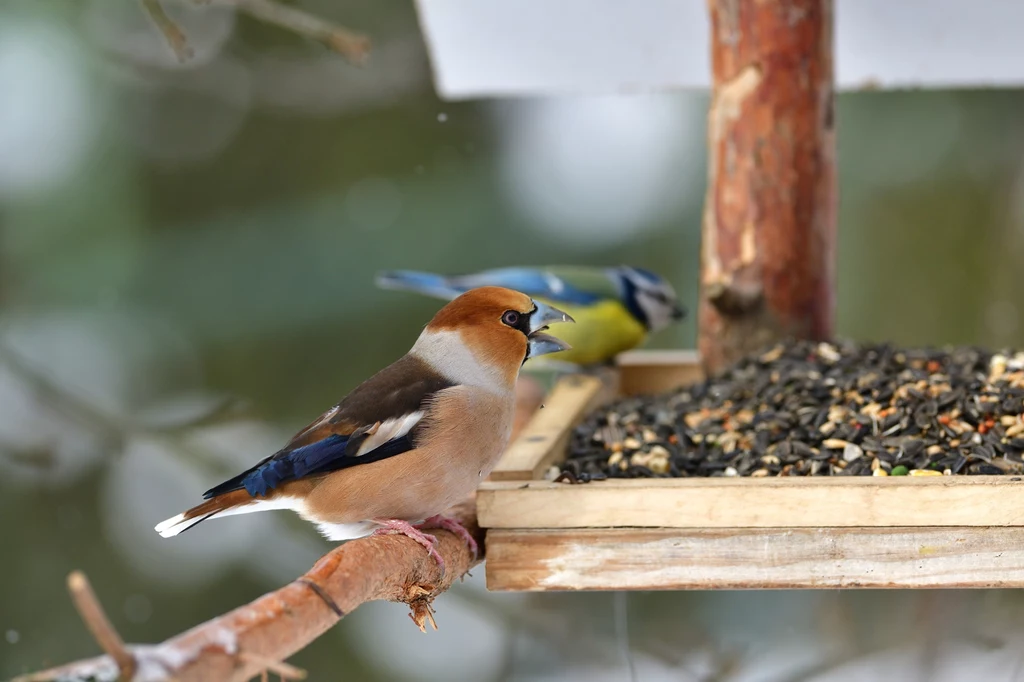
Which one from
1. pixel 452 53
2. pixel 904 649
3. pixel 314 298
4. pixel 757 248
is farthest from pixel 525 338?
pixel 314 298

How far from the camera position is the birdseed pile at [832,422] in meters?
2.30

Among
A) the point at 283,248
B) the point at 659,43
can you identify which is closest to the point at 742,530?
the point at 659,43

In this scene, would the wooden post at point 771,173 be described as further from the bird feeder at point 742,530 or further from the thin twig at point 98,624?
the thin twig at point 98,624

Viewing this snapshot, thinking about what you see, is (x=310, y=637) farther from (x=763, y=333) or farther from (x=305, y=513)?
(x=763, y=333)

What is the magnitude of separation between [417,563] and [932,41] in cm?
290

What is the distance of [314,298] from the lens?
559cm

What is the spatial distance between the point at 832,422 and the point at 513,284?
Answer: 142cm

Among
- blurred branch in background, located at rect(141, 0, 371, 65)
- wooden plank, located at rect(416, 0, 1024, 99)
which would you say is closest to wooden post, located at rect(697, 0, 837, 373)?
wooden plank, located at rect(416, 0, 1024, 99)

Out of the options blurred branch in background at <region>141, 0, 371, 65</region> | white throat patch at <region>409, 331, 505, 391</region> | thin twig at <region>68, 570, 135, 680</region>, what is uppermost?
blurred branch in background at <region>141, 0, 371, 65</region>

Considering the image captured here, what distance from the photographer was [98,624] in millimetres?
989

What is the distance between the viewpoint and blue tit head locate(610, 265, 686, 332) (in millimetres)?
3797

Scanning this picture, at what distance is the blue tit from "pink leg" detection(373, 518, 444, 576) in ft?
5.27

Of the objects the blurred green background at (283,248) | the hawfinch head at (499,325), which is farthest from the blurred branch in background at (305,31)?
the blurred green background at (283,248)

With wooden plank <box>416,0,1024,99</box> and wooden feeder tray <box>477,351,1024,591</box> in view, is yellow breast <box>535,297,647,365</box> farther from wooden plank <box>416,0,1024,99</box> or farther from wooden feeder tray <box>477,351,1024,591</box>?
wooden feeder tray <box>477,351,1024,591</box>
